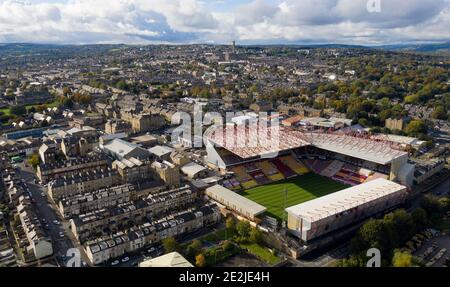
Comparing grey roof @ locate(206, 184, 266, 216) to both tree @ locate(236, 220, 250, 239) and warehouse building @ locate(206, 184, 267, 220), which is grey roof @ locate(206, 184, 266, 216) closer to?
warehouse building @ locate(206, 184, 267, 220)

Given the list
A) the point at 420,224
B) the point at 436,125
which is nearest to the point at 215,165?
the point at 420,224

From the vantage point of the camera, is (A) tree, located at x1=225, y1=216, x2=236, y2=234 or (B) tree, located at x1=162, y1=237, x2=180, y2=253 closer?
(B) tree, located at x1=162, y1=237, x2=180, y2=253

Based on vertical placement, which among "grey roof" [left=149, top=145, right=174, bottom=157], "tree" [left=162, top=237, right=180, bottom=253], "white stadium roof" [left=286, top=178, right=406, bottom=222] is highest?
"grey roof" [left=149, top=145, right=174, bottom=157]

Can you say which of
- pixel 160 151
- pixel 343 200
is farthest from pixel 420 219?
pixel 160 151

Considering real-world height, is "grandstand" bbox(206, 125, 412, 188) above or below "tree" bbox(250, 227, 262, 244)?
above

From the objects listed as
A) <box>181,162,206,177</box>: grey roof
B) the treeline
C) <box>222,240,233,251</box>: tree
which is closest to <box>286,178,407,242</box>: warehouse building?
the treeline
